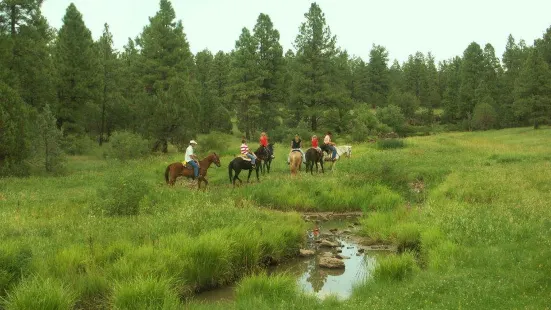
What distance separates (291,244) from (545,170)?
14.9 metres

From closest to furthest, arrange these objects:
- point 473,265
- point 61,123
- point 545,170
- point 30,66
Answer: point 473,265 → point 545,170 → point 30,66 → point 61,123

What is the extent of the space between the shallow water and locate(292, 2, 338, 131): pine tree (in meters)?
39.0

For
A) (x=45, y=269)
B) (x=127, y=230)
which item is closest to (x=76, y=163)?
(x=127, y=230)

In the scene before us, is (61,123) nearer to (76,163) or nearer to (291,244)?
(76,163)

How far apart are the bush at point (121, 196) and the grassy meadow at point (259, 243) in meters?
0.04

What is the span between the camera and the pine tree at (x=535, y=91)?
57125mm

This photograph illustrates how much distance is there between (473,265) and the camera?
33.0 feet

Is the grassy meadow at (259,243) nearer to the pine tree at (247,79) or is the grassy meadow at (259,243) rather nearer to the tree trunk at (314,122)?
the tree trunk at (314,122)

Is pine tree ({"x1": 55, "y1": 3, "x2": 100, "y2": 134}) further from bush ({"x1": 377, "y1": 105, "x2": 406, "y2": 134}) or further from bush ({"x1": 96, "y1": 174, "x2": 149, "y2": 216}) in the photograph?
bush ({"x1": 377, "y1": 105, "x2": 406, "y2": 134})

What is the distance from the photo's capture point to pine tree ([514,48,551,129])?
5712cm

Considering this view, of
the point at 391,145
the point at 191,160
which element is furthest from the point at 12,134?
the point at 391,145

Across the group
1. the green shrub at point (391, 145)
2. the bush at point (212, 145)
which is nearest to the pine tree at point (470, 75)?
the green shrub at point (391, 145)

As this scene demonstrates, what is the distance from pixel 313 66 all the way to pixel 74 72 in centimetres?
2609

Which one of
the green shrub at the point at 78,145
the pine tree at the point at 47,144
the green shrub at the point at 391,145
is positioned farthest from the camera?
the green shrub at the point at 78,145
